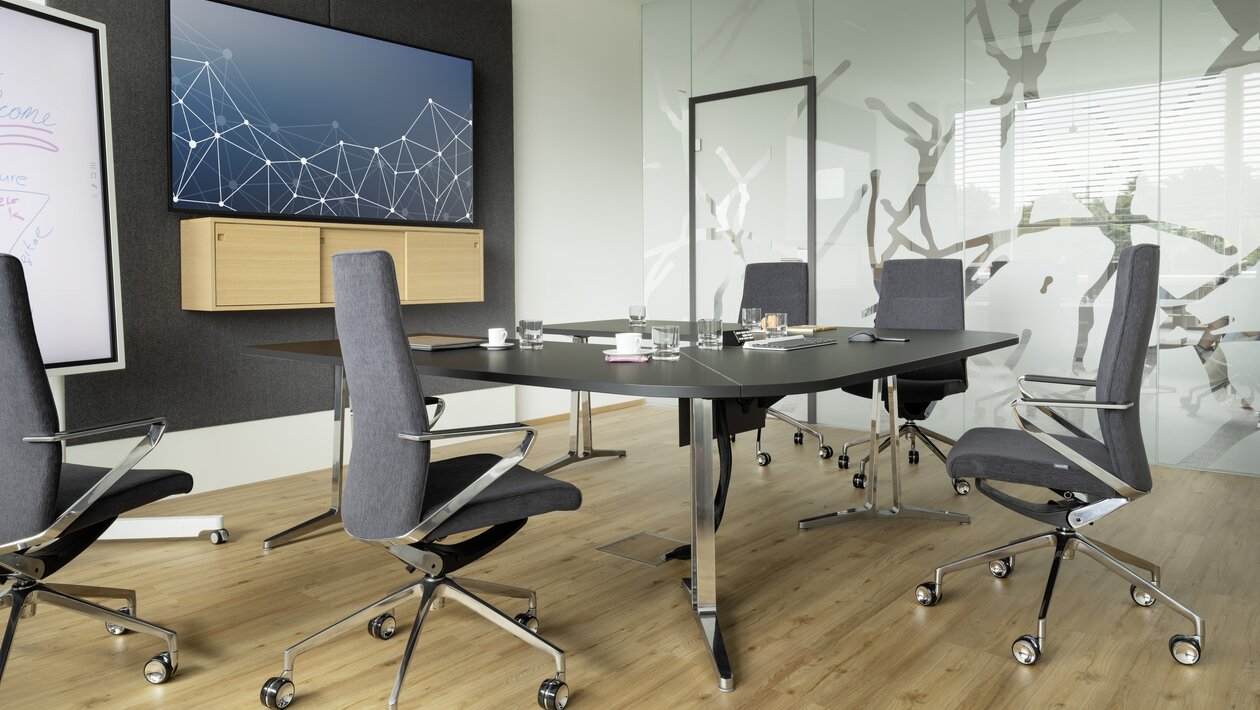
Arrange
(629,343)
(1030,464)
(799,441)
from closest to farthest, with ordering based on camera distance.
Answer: (1030,464) < (629,343) < (799,441)

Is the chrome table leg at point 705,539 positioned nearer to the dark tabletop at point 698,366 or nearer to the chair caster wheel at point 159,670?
the dark tabletop at point 698,366

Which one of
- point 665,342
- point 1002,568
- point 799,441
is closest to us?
point 665,342

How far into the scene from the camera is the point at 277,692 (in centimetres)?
213

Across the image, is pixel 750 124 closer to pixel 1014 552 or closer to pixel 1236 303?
pixel 1236 303

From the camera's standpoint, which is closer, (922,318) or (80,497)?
(80,497)

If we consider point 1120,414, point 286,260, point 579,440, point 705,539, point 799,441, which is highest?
point 286,260

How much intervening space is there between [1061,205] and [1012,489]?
1.75m

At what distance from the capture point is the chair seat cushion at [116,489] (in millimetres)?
2270

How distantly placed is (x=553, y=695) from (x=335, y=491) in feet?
6.40

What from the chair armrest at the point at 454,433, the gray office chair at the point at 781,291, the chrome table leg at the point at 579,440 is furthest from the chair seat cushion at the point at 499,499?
the gray office chair at the point at 781,291

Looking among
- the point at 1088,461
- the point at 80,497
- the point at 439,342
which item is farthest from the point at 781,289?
the point at 80,497

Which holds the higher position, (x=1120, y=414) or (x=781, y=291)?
(x=781, y=291)

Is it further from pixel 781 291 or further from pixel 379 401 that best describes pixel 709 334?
pixel 781 291

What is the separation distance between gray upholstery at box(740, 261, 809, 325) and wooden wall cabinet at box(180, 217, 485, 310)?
1826mm
